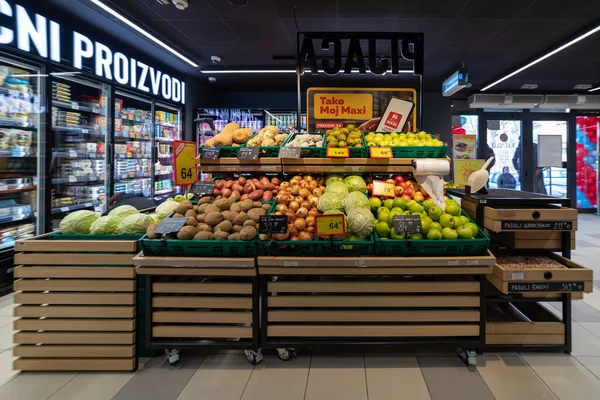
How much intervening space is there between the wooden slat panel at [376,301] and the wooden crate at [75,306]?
3.41 feet

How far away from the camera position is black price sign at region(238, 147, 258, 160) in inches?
118

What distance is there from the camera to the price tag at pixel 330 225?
2355 millimetres

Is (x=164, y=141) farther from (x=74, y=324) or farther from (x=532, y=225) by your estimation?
(x=532, y=225)

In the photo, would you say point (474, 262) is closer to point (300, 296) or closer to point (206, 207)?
point (300, 296)

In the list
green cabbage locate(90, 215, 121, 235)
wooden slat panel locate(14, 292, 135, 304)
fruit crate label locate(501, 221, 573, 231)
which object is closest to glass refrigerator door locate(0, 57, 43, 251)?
wooden slat panel locate(14, 292, 135, 304)

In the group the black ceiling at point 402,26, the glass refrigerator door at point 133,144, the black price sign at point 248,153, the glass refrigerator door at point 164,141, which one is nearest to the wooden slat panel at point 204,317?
the black price sign at point 248,153

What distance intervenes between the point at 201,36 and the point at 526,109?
942 cm

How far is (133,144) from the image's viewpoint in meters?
6.32

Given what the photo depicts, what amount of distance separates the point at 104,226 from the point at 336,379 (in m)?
1.92

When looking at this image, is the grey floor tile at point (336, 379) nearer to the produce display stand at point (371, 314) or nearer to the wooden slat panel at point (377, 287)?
the produce display stand at point (371, 314)

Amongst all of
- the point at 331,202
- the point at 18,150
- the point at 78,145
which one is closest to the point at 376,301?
the point at 331,202

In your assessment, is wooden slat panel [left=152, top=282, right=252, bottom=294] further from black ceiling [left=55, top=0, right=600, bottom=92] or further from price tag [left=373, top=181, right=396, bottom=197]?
black ceiling [left=55, top=0, right=600, bottom=92]

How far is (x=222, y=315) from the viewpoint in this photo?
2502 mm

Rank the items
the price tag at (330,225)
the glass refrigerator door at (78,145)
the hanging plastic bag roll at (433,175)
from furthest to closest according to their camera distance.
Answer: the glass refrigerator door at (78,145) → the hanging plastic bag roll at (433,175) → the price tag at (330,225)
